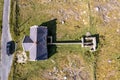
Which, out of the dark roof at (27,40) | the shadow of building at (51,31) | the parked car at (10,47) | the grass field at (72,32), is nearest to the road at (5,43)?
the parked car at (10,47)

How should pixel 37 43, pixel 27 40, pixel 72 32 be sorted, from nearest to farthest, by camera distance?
1. pixel 37 43
2. pixel 27 40
3. pixel 72 32

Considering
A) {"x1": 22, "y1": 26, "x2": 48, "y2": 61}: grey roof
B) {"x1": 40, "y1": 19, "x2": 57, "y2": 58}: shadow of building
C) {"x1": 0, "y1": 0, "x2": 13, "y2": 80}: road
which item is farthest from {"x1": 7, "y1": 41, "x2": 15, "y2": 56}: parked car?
{"x1": 40, "y1": 19, "x2": 57, "y2": 58}: shadow of building

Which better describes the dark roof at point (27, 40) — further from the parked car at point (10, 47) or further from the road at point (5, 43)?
the road at point (5, 43)

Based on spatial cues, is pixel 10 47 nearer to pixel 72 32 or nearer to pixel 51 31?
pixel 51 31

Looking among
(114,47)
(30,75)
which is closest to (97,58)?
(114,47)

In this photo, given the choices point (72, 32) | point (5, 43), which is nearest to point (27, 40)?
point (5, 43)

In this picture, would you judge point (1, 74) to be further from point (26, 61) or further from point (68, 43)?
point (68, 43)

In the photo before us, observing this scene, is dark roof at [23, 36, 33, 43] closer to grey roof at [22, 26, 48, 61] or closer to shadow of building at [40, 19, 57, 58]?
grey roof at [22, 26, 48, 61]
